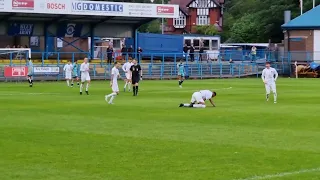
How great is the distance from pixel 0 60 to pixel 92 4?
1097cm

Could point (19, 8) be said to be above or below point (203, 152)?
above

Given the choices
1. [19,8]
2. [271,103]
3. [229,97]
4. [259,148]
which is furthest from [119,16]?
[259,148]

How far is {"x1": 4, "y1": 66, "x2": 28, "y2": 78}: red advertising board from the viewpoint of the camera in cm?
5684

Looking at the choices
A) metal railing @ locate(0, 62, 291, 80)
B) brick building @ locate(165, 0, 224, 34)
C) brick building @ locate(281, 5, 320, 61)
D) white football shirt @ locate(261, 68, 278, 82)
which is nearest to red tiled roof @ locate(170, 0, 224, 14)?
brick building @ locate(165, 0, 224, 34)

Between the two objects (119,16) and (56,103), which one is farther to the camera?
(119,16)

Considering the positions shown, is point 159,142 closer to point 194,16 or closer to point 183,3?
point 194,16

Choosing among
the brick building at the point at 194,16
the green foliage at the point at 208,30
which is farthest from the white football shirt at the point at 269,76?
the brick building at the point at 194,16

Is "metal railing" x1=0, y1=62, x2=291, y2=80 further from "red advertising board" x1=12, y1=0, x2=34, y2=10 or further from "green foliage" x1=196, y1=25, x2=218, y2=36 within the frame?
"green foliage" x1=196, y1=25, x2=218, y2=36

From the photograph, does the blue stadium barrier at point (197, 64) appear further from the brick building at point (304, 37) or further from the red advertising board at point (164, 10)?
the red advertising board at point (164, 10)

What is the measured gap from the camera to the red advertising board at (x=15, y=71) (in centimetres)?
5684

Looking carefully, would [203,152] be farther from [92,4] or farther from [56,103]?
[92,4]

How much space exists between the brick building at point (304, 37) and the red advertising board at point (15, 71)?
2880 centimetres

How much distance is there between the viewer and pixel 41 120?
24156mm

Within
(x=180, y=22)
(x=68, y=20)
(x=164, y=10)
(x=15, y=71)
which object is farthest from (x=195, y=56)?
(x=180, y=22)
